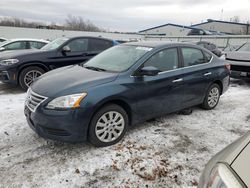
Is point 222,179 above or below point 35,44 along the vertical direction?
below

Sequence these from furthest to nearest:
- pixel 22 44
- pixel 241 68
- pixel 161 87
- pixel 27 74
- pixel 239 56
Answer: pixel 22 44, pixel 239 56, pixel 241 68, pixel 27 74, pixel 161 87

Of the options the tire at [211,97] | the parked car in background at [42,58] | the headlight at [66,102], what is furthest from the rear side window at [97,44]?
the headlight at [66,102]

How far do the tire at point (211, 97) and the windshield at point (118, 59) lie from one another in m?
1.91

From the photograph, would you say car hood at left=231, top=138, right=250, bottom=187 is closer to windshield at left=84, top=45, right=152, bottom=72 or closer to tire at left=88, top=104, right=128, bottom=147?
tire at left=88, top=104, right=128, bottom=147

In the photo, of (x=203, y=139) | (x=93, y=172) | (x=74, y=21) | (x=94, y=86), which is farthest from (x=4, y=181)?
(x=74, y=21)

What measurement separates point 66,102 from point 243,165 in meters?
2.11

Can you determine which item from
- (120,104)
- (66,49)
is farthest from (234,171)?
(66,49)

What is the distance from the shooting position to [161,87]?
11.7ft

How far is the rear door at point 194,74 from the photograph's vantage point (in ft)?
13.2

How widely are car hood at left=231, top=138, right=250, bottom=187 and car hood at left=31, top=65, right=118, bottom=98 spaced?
2005mm

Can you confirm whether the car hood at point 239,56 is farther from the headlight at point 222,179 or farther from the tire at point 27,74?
the headlight at point 222,179

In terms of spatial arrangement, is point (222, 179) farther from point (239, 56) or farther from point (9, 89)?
point (239, 56)

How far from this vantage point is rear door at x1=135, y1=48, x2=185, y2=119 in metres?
3.37

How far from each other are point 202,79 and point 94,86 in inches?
98.3
